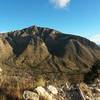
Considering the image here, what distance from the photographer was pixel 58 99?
8594 mm

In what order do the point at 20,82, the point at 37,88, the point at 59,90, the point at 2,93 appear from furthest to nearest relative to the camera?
the point at 59,90 < the point at 20,82 < the point at 37,88 < the point at 2,93

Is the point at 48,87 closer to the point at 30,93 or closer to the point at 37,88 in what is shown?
the point at 37,88

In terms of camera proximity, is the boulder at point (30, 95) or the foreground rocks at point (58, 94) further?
the foreground rocks at point (58, 94)

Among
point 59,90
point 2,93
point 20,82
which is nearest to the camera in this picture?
point 2,93

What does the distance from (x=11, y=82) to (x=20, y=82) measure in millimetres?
393

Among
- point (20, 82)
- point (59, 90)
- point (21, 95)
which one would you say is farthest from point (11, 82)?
point (59, 90)

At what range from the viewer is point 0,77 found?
921 centimetres

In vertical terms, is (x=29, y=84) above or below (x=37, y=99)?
above

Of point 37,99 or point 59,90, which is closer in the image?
point 37,99

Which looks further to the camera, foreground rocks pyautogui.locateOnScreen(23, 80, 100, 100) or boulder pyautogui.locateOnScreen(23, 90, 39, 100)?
foreground rocks pyautogui.locateOnScreen(23, 80, 100, 100)

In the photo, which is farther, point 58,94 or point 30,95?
point 58,94

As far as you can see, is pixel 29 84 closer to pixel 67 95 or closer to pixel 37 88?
pixel 37 88

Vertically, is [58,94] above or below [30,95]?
above

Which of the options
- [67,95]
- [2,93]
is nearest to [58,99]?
[67,95]
